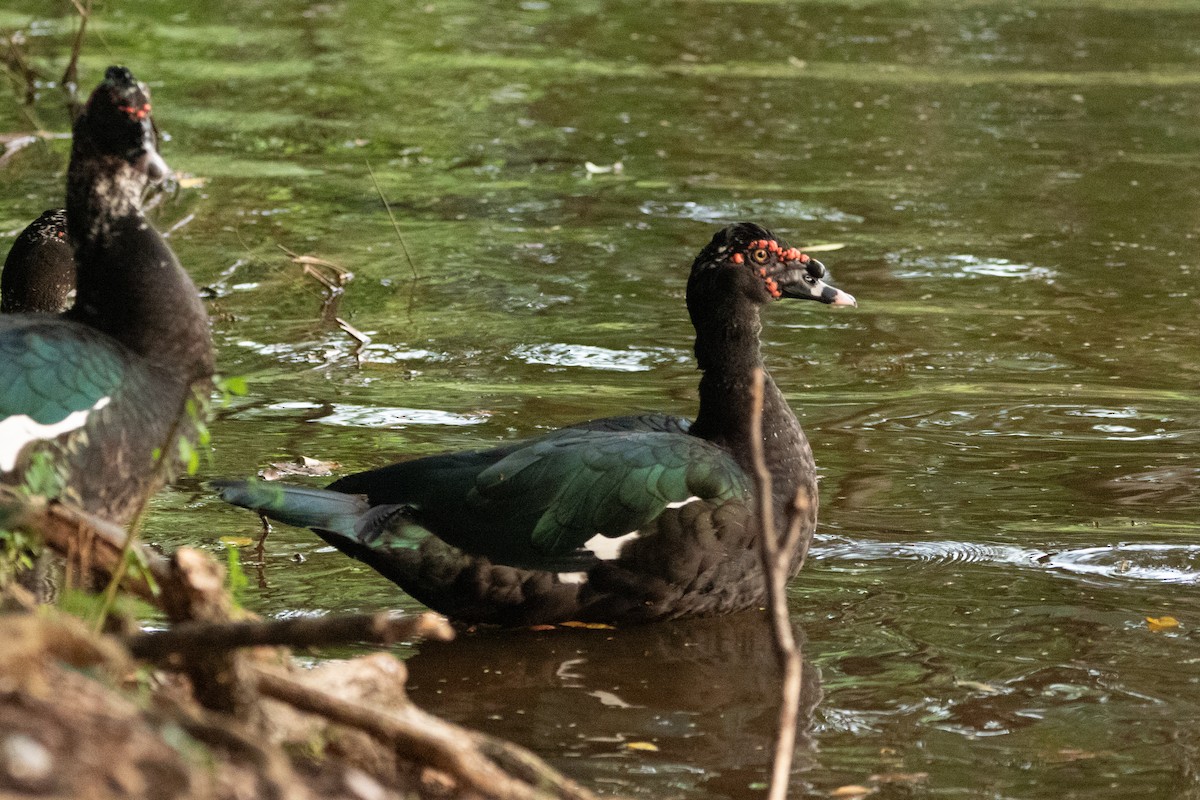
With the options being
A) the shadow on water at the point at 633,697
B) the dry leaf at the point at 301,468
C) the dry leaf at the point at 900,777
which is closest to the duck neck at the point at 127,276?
the shadow on water at the point at 633,697

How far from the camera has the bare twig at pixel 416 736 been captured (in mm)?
3592

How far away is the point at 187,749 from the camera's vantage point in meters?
2.94

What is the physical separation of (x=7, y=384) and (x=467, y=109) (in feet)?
32.3

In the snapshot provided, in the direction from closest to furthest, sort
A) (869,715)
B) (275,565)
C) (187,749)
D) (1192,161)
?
(187,749) → (869,715) → (275,565) → (1192,161)

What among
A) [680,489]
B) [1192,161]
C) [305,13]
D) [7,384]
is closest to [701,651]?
[680,489]

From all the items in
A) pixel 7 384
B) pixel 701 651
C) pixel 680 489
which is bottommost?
pixel 701 651

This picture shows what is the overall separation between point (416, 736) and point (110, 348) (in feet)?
6.56

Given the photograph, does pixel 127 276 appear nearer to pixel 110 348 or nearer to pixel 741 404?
pixel 110 348

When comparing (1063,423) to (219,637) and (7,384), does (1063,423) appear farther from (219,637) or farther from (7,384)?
(219,637)

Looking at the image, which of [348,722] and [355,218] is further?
[355,218]

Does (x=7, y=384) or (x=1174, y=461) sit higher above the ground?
(x=7, y=384)

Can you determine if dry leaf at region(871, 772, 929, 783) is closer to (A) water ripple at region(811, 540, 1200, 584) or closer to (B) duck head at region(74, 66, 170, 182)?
(A) water ripple at region(811, 540, 1200, 584)

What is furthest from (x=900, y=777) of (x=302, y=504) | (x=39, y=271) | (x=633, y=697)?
(x=39, y=271)

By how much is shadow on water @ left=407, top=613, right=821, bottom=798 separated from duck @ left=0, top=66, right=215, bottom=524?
3.71 feet
